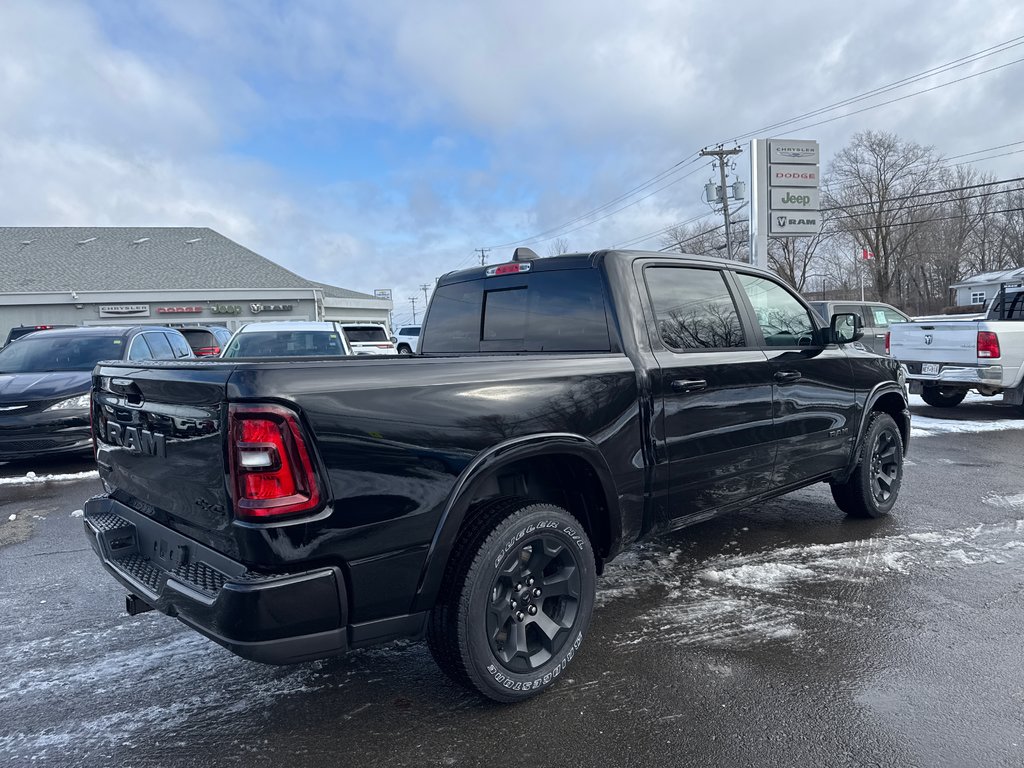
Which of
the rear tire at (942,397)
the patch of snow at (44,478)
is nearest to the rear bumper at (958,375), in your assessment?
the rear tire at (942,397)

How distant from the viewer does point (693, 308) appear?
3762mm

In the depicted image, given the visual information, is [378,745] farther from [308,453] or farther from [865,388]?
[865,388]

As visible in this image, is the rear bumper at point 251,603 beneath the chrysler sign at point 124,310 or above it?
beneath

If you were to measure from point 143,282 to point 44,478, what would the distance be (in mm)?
32748

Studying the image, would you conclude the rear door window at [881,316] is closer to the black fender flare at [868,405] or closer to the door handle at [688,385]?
the black fender flare at [868,405]

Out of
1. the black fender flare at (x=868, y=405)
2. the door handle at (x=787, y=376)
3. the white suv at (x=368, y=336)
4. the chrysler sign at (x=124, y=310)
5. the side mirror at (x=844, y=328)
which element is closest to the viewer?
the door handle at (x=787, y=376)

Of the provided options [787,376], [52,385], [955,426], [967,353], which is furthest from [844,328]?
[52,385]

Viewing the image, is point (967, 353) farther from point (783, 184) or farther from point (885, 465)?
point (783, 184)

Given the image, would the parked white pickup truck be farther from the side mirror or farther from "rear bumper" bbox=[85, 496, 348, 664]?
"rear bumper" bbox=[85, 496, 348, 664]

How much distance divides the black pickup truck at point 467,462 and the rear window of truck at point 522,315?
0.01 meters

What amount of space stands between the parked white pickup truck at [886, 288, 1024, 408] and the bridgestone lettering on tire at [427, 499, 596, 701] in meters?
9.23

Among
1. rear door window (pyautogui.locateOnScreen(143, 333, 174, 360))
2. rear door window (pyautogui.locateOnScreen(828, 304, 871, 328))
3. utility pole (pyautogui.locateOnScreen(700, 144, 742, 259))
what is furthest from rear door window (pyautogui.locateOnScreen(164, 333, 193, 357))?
utility pole (pyautogui.locateOnScreen(700, 144, 742, 259))

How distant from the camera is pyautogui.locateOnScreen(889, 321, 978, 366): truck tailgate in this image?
9.78 meters

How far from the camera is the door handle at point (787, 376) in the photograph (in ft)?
13.2
